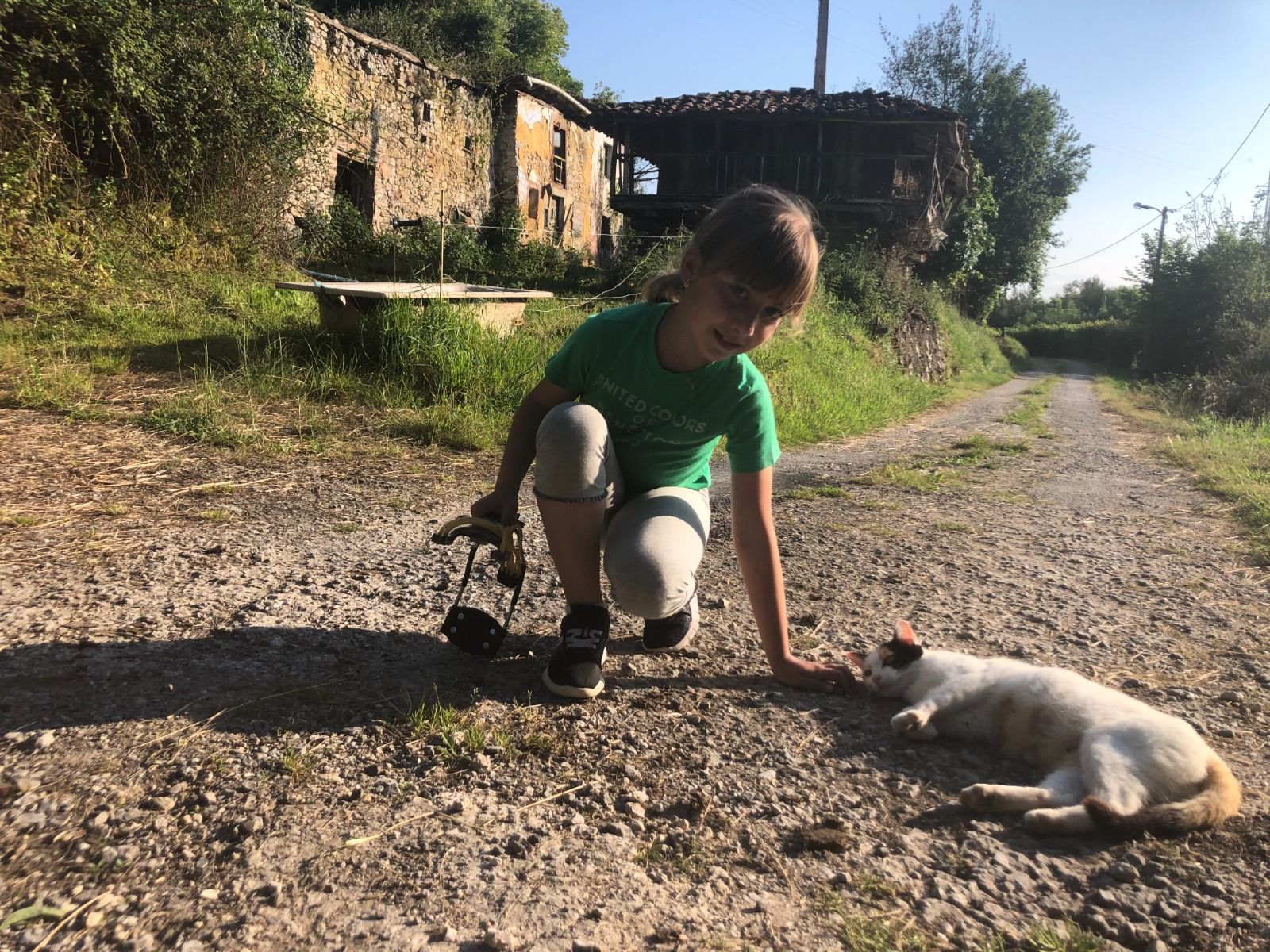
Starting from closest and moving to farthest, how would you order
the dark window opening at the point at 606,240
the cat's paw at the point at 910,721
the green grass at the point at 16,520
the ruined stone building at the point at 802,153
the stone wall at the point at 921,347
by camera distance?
the cat's paw at the point at 910,721, the green grass at the point at 16,520, the stone wall at the point at 921,347, the ruined stone building at the point at 802,153, the dark window opening at the point at 606,240

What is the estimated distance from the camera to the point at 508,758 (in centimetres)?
163

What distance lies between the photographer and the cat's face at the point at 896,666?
6.59ft

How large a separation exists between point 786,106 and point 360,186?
909 cm

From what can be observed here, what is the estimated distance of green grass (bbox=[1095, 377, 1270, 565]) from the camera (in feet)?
13.8

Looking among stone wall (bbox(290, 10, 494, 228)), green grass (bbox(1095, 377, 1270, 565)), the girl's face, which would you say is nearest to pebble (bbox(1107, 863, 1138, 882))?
the girl's face

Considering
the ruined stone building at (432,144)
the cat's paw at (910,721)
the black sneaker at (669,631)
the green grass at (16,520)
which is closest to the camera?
the cat's paw at (910,721)

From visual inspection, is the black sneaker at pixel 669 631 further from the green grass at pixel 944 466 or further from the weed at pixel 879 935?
the green grass at pixel 944 466

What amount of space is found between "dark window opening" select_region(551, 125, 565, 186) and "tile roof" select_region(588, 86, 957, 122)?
3.47 feet

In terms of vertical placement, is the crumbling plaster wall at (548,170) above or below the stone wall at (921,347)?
above

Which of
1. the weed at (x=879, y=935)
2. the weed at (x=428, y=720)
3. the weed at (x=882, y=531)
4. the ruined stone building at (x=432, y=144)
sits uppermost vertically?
the ruined stone building at (x=432, y=144)

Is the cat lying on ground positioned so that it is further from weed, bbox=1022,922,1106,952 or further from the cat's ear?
weed, bbox=1022,922,1106,952

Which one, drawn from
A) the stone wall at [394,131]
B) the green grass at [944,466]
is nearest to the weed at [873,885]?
the green grass at [944,466]

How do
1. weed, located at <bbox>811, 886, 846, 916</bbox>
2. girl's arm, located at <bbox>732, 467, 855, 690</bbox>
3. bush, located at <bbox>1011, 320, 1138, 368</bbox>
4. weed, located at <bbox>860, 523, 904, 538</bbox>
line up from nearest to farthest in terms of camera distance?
weed, located at <bbox>811, 886, 846, 916</bbox>
girl's arm, located at <bbox>732, 467, 855, 690</bbox>
weed, located at <bbox>860, 523, 904, 538</bbox>
bush, located at <bbox>1011, 320, 1138, 368</bbox>

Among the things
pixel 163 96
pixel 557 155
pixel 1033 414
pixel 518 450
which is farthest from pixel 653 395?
pixel 557 155
